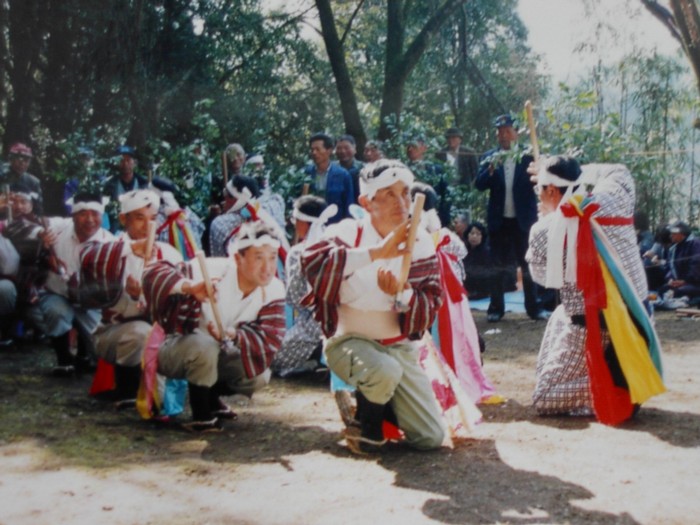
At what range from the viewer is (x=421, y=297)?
4.56 m

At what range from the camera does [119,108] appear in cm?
1092

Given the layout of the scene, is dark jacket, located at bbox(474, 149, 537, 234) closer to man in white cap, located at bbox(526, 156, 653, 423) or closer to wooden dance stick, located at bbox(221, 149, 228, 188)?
wooden dance stick, located at bbox(221, 149, 228, 188)

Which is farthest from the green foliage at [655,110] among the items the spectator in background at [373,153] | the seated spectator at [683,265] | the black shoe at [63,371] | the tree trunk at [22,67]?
the black shoe at [63,371]

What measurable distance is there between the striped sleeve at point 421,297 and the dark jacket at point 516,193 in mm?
4400

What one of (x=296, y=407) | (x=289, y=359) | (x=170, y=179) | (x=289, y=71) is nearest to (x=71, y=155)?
(x=170, y=179)

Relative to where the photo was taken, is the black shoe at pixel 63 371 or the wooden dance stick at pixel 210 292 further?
the black shoe at pixel 63 371

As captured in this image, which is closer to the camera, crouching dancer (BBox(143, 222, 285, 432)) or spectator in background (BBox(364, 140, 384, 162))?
crouching dancer (BBox(143, 222, 285, 432))

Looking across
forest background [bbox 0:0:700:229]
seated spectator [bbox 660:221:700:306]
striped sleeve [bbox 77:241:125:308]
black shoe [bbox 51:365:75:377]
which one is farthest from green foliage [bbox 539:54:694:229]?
striped sleeve [bbox 77:241:125:308]

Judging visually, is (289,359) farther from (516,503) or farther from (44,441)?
(516,503)

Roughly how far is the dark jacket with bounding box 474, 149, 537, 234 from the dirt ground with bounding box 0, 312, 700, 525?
3232 mm

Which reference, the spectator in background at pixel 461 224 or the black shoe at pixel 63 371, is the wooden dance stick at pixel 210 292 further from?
the spectator in background at pixel 461 224

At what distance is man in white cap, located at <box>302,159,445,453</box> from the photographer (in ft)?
14.8

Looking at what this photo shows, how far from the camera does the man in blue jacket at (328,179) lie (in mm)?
8625

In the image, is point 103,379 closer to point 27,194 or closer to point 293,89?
point 27,194
